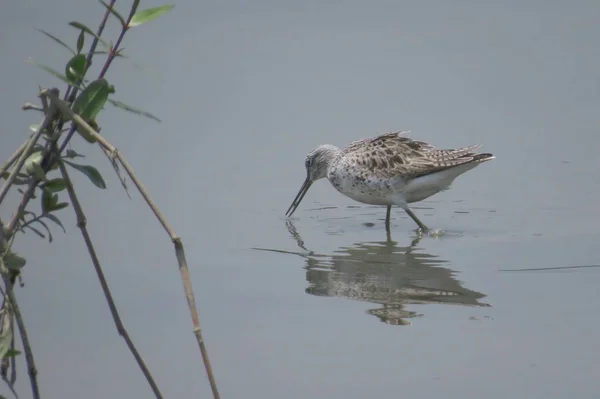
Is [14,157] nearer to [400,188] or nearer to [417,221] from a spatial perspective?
[417,221]

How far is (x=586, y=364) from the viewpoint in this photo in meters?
5.07

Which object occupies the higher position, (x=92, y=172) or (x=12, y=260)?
(x=92, y=172)

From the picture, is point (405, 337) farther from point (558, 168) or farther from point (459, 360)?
point (558, 168)

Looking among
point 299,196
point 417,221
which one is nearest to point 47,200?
point 417,221

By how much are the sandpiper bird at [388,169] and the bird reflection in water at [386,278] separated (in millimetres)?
1072

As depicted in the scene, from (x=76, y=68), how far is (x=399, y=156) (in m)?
6.77

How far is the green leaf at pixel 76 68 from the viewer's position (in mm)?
2543

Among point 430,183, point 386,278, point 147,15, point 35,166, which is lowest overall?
point 386,278

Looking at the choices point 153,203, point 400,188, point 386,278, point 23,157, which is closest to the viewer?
point 153,203

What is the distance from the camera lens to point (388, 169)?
9.18m

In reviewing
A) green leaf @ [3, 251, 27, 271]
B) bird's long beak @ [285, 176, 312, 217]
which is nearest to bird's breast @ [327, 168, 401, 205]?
bird's long beak @ [285, 176, 312, 217]

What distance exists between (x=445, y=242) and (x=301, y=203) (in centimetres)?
184

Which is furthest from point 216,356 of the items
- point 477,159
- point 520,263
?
point 477,159

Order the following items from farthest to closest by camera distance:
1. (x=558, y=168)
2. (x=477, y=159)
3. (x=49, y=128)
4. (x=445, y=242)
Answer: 1. (x=558, y=168)
2. (x=477, y=159)
3. (x=445, y=242)
4. (x=49, y=128)
